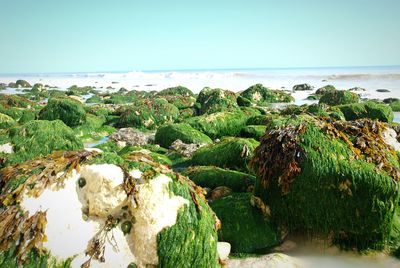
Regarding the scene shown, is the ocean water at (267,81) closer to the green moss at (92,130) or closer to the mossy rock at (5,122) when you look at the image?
the green moss at (92,130)

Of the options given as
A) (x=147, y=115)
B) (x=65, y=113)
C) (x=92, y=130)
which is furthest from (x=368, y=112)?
(x=65, y=113)

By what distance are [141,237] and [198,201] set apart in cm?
65

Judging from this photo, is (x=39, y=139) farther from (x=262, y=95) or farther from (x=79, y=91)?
(x=79, y=91)

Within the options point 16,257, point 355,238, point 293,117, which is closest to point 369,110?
point 293,117

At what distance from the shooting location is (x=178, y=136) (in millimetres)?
8758

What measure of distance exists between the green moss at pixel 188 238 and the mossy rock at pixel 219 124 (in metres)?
6.72

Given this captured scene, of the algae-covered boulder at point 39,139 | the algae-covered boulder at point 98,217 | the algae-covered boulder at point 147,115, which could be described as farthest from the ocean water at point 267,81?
the algae-covered boulder at point 98,217

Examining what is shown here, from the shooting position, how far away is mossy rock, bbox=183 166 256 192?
5160 mm

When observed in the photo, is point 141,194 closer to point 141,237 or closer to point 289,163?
point 141,237

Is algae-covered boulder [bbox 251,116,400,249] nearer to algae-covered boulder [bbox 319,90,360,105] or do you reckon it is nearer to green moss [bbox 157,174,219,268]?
green moss [bbox 157,174,219,268]

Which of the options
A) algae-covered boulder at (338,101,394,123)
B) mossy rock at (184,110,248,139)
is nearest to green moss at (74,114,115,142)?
mossy rock at (184,110,248,139)

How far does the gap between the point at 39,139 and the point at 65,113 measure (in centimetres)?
590

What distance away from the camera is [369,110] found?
11406 millimetres

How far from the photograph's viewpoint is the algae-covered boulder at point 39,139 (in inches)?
234
